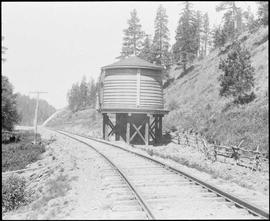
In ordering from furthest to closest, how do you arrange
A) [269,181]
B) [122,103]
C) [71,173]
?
[122,103], [71,173], [269,181]

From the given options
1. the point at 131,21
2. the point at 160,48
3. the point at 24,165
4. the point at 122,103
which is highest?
the point at 131,21

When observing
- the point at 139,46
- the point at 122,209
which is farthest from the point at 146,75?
the point at 139,46

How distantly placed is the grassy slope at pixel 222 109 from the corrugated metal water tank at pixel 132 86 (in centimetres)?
477

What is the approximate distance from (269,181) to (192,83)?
117ft

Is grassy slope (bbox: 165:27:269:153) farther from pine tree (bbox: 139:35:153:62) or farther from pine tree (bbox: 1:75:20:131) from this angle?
pine tree (bbox: 1:75:20:131)

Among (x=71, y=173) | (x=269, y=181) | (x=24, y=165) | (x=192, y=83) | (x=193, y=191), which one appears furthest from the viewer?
(x=192, y=83)

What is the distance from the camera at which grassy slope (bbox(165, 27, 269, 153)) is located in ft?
73.0

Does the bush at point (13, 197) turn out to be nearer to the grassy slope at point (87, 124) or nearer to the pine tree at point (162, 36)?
the grassy slope at point (87, 124)

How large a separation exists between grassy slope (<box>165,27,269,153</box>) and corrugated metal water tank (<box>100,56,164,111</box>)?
4.77m

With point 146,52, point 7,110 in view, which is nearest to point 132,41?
point 146,52

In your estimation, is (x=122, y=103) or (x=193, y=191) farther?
(x=122, y=103)

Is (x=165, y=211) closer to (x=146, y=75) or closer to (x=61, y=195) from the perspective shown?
(x=61, y=195)

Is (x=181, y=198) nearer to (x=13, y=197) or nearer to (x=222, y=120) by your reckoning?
(x=13, y=197)

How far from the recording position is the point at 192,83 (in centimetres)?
4816
